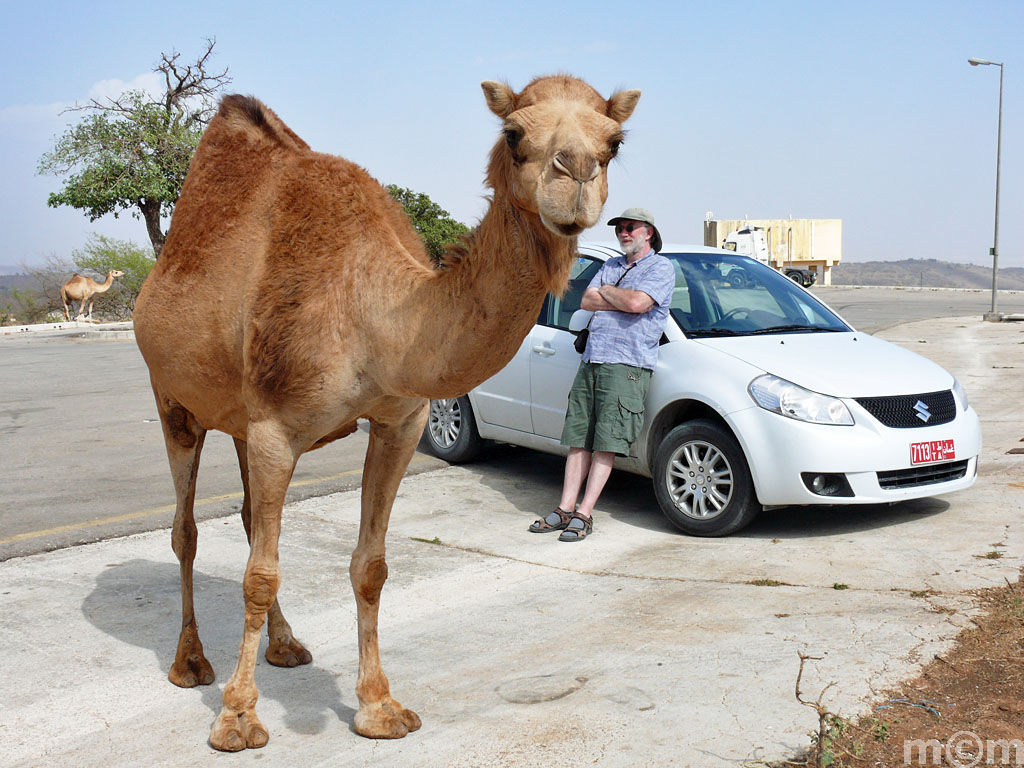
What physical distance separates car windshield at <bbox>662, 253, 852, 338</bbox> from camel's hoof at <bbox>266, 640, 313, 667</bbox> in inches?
149

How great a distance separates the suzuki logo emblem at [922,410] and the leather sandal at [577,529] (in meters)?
2.28

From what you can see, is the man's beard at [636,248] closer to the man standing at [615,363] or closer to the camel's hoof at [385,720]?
the man standing at [615,363]

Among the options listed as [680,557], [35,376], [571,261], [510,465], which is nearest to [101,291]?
[35,376]

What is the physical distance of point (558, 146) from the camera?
2.82 m

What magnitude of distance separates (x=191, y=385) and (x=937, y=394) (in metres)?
4.95

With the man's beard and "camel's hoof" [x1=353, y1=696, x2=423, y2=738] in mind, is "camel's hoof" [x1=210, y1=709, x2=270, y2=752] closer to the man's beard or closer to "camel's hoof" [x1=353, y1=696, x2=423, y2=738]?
"camel's hoof" [x1=353, y1=696, x2=423, y2=738]

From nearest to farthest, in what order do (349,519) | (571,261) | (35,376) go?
(571,261), (349,519), (35,376)

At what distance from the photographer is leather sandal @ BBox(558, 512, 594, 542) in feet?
22.4

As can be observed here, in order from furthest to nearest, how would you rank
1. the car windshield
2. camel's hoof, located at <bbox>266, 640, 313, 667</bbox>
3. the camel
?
the camel
the car windshield
camel's hoof, located at <bbox>266, 640, 313, 667</bbox>

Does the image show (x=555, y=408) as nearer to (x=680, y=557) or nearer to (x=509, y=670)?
(x=680, y=557)

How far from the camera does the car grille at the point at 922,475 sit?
6.58 meters

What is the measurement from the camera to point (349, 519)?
745cm

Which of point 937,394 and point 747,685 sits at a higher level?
point 937,394

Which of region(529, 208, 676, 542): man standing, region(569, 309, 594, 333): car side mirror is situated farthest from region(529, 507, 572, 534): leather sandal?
region(569, 309, 594, 333): car side mirror
